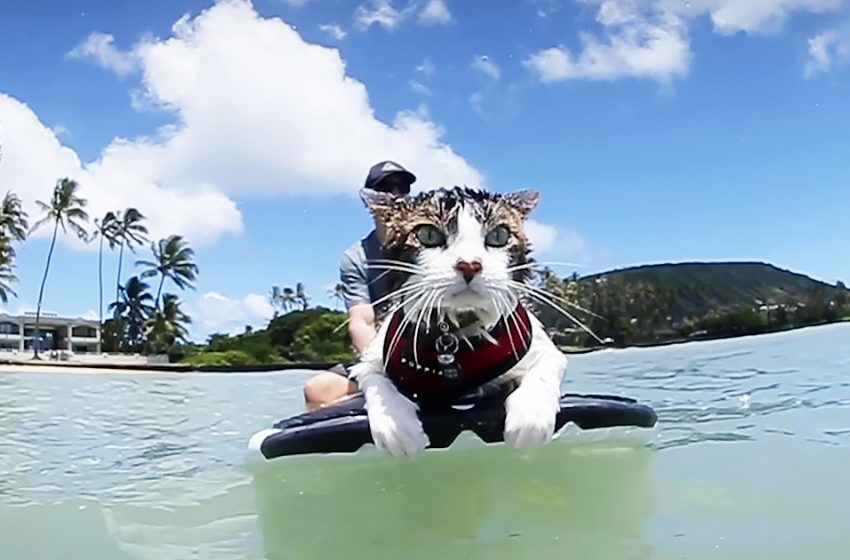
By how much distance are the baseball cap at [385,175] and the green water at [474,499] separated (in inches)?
53.9

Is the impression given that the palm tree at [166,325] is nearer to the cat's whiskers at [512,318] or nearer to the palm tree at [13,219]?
the palm tree at [13,219]

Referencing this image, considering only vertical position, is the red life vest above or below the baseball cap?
below

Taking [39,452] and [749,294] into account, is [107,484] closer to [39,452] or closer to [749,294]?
[39,452]

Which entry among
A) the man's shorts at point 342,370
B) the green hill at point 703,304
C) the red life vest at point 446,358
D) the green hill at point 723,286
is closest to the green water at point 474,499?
the red life vest at point 446,358

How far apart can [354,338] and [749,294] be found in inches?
808

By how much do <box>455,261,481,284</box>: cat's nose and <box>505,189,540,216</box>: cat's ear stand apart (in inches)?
17.9

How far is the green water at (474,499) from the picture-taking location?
208 cm

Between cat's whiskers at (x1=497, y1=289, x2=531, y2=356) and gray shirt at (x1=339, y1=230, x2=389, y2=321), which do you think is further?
gray shirt at (x1=339, y1=230, x2=389, y2=321)

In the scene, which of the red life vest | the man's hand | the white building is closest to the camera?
the red life vest

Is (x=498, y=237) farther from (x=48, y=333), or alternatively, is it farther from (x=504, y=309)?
(x=48, y=333)

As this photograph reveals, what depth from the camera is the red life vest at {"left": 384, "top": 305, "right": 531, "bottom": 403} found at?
2684 mm

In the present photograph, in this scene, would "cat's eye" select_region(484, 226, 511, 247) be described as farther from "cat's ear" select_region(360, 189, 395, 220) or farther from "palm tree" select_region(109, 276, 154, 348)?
"palm tree" select_region(109, 276, 154, 348)

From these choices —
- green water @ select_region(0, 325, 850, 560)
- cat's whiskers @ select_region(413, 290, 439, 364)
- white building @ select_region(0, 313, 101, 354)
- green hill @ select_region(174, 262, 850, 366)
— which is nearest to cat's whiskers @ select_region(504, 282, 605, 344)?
cat's whiskers @ select_region(413, 290, 439, 364)

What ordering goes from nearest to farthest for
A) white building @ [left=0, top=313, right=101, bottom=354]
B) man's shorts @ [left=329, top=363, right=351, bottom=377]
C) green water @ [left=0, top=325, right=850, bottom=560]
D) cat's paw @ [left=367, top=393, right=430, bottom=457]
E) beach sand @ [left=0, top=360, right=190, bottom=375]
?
green water @ [left=0, top=325, right=850, bottom=560]
cat's paw @ [left=367, top=393, right=430, bottom=457]
man's shorts @ [left=329, top=363, right=351, bottom=377]
beach sand @ [left=0, top=360, right=190, bottom=375]
white building @ [left=0, top=313, right=101, bottom=354]
